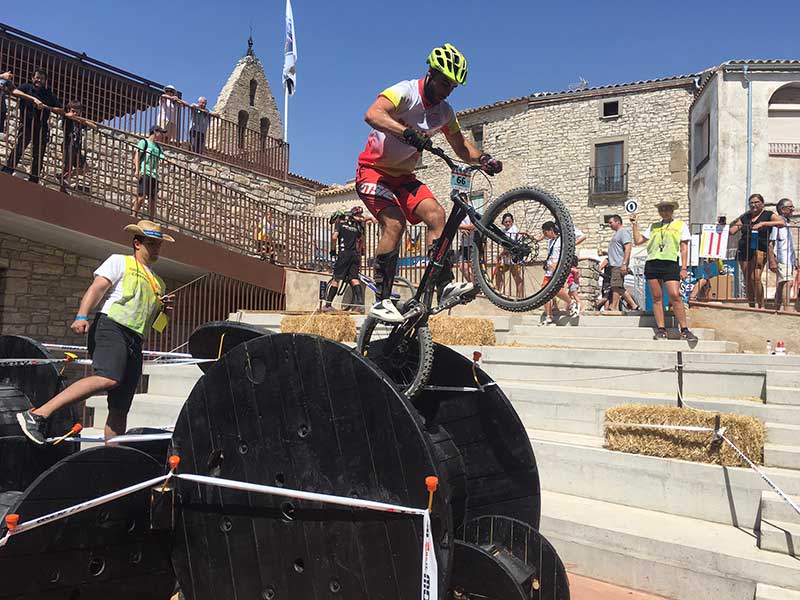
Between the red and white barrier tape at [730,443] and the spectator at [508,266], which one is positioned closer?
the spectator at [508,266]

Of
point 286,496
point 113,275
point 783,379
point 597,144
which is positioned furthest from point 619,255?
point 597,144

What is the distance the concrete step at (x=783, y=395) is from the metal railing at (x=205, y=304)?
9.74 meters

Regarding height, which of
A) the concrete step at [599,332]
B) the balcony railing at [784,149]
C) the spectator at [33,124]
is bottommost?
the concrete step at [599,332]

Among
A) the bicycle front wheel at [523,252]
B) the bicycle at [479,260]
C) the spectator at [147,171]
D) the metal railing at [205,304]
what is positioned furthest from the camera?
the metal railing at [205,304]

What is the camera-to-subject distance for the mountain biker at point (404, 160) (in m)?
3.67

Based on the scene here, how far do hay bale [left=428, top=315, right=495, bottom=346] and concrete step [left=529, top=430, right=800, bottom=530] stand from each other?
335 cm

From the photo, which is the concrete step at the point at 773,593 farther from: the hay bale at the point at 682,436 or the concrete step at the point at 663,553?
the hay bale at the point at 682,436

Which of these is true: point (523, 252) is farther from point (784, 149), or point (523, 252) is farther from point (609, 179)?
point (609, 179)

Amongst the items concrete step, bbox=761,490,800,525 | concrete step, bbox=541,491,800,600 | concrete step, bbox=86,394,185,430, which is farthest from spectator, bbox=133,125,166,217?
concrete step, bbox=761,490,800,525

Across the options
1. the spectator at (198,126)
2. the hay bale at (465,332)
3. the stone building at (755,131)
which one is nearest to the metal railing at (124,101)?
Result: the spectator at (198,126)

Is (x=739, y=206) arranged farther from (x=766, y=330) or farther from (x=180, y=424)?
(x=180, y=424)

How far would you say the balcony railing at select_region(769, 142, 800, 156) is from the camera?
911 inches

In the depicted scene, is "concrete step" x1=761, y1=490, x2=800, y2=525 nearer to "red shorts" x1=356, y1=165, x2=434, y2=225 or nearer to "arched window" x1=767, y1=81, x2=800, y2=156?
"red shorts" x1=356, y1=165, x2=434, y2=225

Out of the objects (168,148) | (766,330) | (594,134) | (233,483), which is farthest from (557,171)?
(233,483)
